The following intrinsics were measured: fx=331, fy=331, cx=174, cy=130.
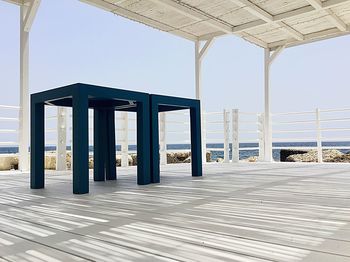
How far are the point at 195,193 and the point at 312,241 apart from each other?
1.21m

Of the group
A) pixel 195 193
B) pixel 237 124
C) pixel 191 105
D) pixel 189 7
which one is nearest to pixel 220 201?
pixel 195 193

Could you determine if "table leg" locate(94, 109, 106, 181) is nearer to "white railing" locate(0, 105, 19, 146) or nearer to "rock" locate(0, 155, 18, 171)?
"white railing" locate(0, 105, 19, 146)

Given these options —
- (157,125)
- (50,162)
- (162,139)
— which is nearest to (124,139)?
(162,139)

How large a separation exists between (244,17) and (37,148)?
3806 mm

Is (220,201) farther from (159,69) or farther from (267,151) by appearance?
(159,69)

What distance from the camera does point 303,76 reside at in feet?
92.6

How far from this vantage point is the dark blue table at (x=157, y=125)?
119 inches

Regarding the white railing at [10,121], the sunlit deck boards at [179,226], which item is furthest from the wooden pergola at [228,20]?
the sunlit deck boards at [179,226]

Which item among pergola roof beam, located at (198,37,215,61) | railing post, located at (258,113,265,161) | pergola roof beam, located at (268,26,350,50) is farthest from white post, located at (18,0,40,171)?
pergola roof beam, located at (268,26,350,50)

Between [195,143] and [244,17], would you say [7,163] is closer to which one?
[195,143]

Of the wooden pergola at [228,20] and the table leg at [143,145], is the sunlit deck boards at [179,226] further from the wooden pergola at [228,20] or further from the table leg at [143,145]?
the wooden pergola at [228,20]

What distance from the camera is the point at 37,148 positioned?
109 inches

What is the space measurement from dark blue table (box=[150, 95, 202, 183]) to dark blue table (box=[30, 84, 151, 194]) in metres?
0.08

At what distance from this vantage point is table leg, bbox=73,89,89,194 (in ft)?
7.82
